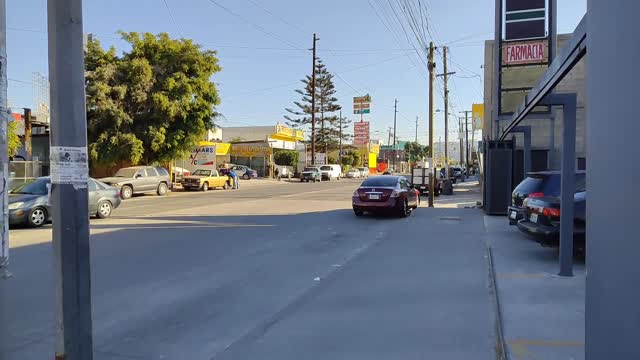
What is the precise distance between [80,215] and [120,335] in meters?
2.24

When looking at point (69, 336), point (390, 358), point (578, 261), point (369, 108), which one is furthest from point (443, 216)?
point (369, 108)

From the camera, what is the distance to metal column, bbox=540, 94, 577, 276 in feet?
24.7

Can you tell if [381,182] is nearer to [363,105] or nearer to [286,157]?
[363,105]

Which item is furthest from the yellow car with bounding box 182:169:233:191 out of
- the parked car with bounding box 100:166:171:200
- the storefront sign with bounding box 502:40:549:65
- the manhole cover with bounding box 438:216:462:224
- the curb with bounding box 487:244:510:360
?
the curb with bounding box 487:244:510:360

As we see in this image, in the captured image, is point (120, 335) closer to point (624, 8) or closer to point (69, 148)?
point (69, 148)

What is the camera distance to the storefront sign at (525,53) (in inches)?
613

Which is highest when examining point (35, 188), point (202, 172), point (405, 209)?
point (202, 172)

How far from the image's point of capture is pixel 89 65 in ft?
101

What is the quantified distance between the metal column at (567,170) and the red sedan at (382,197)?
880cm

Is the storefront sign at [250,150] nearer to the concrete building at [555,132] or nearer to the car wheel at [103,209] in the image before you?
the concrete building at [555,132]

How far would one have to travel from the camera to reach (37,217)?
45.6 ft

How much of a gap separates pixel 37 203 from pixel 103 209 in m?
2.41

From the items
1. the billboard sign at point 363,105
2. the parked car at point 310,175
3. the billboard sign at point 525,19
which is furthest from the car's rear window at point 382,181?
the billboard sign at point 363,105

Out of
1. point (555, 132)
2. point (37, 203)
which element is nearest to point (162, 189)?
point (37, 203)
